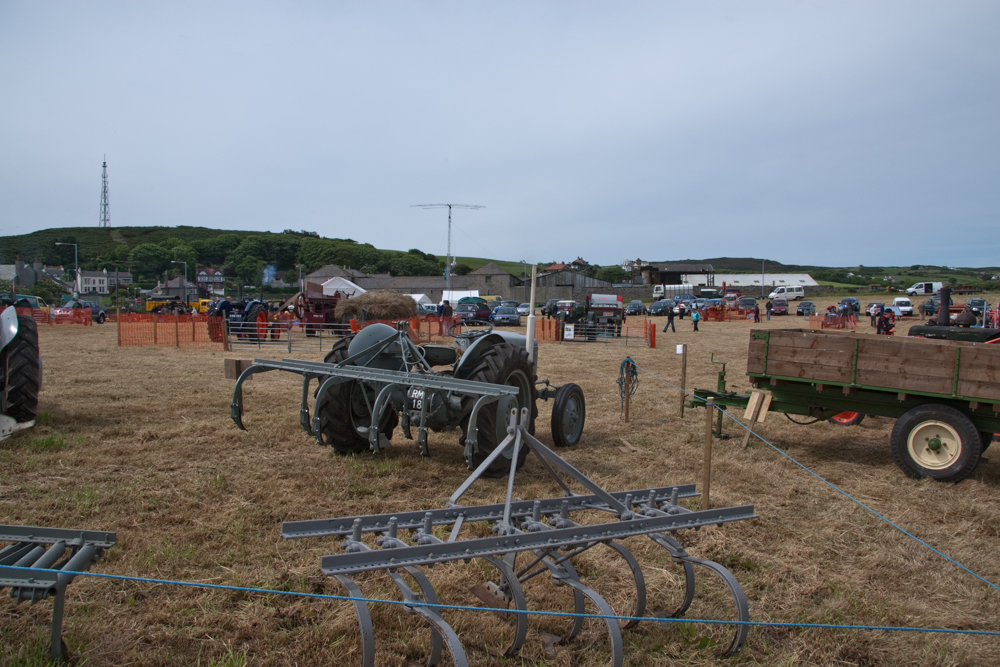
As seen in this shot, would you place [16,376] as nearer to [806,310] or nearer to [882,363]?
[882,363]

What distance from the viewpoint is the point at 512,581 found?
10.7ft

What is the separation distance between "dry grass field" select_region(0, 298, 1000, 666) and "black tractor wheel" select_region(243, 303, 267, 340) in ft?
33.8

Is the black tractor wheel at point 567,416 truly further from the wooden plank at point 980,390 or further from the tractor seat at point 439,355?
the wooden plank at point 980,390

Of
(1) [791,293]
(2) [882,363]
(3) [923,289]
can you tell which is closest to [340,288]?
(2) [882,363]

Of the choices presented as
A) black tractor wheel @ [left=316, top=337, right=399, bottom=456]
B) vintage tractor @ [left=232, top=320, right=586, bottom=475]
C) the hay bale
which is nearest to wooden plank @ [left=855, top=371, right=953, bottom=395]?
vintage tractor @ [left=232, top=320, right=586, bottom=475]

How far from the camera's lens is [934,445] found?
6.39 m

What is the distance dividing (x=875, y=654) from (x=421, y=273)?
12043 cm

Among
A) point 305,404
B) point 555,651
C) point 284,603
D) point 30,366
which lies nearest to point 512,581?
point 555,651

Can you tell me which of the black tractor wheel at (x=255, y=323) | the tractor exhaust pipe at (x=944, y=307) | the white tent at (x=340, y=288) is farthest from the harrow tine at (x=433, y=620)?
the white tent at (x=340, y=288)

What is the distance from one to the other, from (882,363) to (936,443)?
34.9 inches

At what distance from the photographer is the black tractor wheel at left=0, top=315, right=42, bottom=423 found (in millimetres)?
6898

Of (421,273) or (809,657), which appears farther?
(421,273)

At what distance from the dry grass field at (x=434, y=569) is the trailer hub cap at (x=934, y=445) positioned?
0.89ft

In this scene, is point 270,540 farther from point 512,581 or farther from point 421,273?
point 421,273
